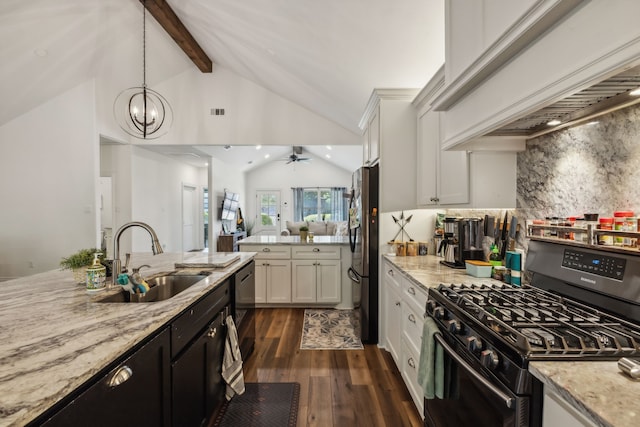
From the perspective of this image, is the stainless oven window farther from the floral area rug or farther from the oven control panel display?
the floral area rug

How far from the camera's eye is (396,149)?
276cm

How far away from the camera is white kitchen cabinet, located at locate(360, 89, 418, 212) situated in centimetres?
275

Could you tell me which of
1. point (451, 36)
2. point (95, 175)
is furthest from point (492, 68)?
point (95, 175)

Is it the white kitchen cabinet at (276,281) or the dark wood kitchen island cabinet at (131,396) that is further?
the white kitchen cabinet at (276,281)

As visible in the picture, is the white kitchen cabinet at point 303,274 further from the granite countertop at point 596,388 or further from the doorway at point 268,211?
the doorway at point 268,211

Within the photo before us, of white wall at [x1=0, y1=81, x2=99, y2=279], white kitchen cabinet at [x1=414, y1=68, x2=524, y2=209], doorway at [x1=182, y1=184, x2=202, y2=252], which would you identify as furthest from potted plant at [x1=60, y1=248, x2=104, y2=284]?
doorway at [x1=182, y1=184, x2=202, y2=252]

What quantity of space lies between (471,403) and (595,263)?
74 centimetres

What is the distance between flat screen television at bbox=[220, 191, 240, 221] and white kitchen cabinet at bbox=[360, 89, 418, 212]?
5.92 m

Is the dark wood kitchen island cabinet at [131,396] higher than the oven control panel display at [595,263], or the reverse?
the oven control panel display at [595,263]

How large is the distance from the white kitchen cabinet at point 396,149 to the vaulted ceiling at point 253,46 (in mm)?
177

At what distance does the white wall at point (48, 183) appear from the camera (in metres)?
4.54

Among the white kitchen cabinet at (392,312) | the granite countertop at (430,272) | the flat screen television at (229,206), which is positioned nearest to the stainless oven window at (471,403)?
the granite countertop at (430,272)

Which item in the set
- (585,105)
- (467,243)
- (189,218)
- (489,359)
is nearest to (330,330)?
(467,243)

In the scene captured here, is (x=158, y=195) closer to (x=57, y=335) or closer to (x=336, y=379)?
(x=336, y=379)
